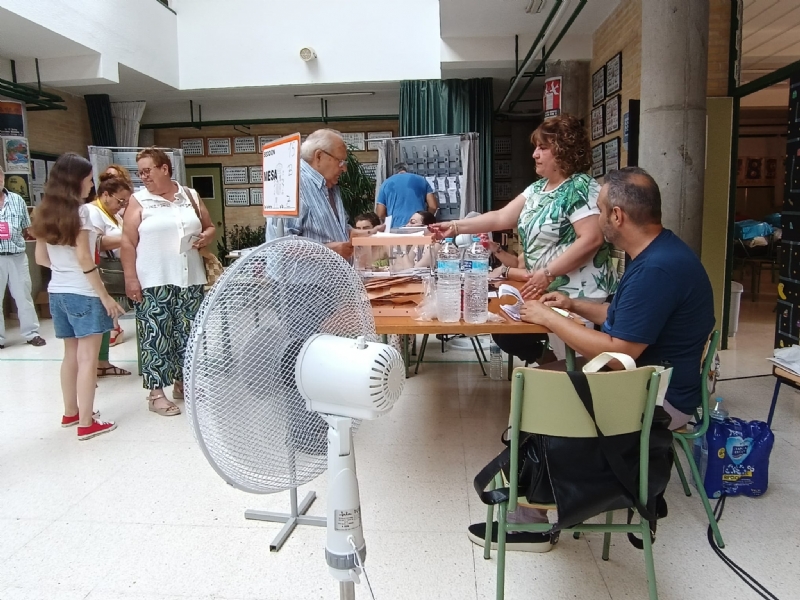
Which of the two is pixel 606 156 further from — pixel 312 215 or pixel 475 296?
pixel 475 296

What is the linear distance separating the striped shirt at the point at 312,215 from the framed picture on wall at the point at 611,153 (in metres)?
3.72

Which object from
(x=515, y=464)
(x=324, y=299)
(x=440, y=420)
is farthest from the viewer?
(x=440, y=420)

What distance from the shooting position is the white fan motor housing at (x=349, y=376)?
3.19ft

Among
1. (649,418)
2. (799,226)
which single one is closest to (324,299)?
(649,418)

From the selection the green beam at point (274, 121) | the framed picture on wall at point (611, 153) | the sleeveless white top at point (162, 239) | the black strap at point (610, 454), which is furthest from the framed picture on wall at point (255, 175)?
the black strap at point (610, 454)

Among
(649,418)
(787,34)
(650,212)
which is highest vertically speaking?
(787,34)

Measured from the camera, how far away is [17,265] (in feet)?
16.9

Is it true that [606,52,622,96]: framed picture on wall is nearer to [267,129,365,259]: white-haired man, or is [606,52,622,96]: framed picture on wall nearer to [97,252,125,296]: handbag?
[267,129,365,259]: white-haired man

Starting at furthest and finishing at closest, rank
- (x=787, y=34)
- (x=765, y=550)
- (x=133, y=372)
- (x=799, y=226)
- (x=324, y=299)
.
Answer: (x=787, y=34), (x=133, y=372), (x=799, y=226), (x=765, y=550), (x=324, y=299)

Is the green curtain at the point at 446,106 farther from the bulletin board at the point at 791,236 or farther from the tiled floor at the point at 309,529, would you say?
the tiled floor at the point at 309,529

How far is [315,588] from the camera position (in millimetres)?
1702

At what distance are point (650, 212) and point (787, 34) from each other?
219 inches

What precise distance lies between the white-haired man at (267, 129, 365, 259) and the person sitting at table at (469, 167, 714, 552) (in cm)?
98

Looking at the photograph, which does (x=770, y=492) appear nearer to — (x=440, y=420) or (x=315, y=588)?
(x=440, y=420)
